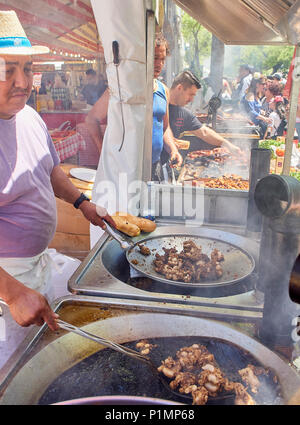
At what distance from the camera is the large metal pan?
176 centimetres

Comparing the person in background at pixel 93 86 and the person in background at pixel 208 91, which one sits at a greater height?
the person in background at pixel 208 91

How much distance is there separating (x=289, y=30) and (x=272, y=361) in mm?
1476

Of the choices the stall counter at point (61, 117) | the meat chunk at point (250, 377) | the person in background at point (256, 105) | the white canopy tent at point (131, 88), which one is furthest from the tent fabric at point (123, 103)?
the person in background at point (256, 105)

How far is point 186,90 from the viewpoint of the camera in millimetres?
4883

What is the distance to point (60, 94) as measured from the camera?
714 centimetres

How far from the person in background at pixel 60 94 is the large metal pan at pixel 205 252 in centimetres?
555

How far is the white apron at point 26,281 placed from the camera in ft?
5.86

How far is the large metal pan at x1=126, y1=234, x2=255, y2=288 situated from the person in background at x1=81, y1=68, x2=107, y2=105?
478 centimetres

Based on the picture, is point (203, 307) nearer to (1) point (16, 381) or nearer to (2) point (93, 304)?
(2) point (93, 304)

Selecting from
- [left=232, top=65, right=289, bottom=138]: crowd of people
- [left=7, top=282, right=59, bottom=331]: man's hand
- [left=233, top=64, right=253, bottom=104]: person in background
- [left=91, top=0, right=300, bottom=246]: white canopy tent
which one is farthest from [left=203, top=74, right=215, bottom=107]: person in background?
[left=7, top=282, right=59, bottom=331]: man's hand

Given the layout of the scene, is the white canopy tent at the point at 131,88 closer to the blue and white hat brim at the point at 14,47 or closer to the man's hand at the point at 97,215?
the man's hand at the point at 97,215

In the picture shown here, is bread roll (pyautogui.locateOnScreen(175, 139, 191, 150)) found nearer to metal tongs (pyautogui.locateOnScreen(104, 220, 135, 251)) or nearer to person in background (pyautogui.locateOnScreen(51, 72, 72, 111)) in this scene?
metal tongs (pyautogui.locateOnScreen(104, 220, 135, 251))
